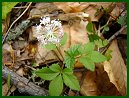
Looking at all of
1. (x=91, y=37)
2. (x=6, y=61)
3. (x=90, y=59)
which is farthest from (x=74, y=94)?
(x=6, y=61)

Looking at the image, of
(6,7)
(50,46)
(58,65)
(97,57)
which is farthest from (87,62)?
(6,7)

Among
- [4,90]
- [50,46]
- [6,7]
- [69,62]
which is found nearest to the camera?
[69,62]

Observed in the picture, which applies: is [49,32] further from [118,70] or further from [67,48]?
[118,70]

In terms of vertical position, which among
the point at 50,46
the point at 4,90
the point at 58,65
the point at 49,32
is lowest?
the point at 4,90

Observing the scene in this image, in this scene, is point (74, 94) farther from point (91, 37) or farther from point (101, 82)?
point (91, 37)

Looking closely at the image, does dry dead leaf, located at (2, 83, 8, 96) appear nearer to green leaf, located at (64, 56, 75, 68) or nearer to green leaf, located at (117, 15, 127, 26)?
green leaf, located at (64, 56, 75, 68)

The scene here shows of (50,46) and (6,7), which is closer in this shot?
(50,46)

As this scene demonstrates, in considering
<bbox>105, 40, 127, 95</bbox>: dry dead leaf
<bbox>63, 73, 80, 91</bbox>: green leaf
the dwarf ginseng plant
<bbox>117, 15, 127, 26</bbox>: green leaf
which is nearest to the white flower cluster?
the dwarf ginseng plant

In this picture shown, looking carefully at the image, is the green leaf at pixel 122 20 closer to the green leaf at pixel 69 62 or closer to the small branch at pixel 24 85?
the green leaf at pixel 69 62
